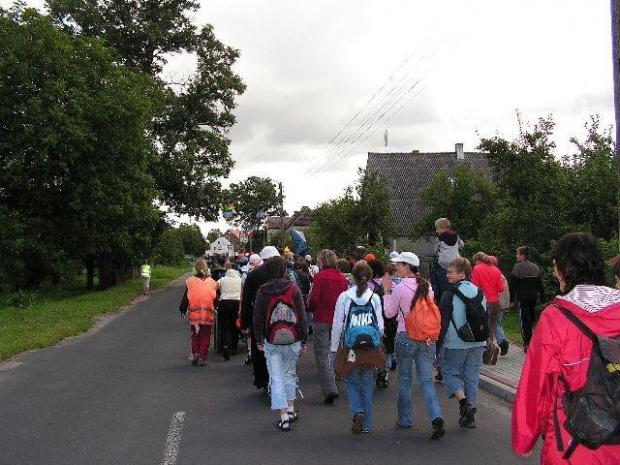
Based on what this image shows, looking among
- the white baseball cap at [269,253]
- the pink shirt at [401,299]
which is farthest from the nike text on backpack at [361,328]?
the white baseball cap at [269,253]

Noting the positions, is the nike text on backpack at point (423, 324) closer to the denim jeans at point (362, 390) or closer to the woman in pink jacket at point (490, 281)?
the denim jeans at point (362, 390)

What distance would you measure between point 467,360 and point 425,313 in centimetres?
72

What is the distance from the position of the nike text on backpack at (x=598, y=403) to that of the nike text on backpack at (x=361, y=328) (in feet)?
11.8

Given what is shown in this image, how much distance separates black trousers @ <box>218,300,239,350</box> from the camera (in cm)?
1123

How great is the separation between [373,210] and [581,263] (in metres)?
28.6

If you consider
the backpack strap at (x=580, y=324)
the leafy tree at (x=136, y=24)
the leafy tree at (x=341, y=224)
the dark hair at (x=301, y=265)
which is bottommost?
the backpack strap at (x=580, y=324)

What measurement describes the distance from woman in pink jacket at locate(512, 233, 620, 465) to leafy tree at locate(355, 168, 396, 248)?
28.4m

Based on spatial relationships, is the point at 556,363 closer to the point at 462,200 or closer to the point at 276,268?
the point at 276,268

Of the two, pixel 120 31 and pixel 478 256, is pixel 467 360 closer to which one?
pixel 478 256

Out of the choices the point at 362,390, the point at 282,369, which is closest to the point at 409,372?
the point at 362,390

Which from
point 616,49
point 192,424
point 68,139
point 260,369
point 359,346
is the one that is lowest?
point 192,424

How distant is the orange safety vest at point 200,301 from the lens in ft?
34.1

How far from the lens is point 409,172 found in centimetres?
4841

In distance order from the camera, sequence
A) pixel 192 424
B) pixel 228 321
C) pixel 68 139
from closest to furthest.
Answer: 1. pixel 192 424
2. pixel 228 321
3. pixel 68 139
